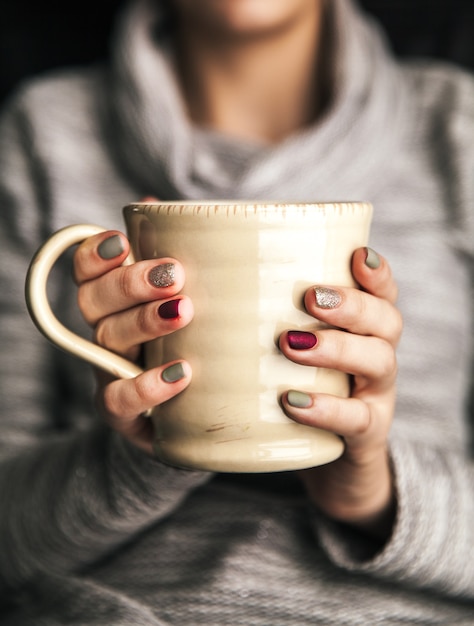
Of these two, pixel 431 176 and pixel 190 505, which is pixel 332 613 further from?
pixel 431 176

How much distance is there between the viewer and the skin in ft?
1.50

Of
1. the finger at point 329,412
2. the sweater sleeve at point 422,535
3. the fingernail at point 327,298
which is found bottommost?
the sweater sleeve at point 422,535

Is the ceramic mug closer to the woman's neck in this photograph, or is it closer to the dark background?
the woman's neck

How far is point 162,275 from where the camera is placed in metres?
0.45

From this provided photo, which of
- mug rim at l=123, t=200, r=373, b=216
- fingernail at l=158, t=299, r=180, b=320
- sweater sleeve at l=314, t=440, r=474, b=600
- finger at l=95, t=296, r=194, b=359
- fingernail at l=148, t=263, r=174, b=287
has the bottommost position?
sweater sleeve at l=314, t=440, r=474, b=600

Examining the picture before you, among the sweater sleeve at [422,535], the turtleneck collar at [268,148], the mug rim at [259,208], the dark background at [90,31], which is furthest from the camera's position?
the dark background at [90,31]

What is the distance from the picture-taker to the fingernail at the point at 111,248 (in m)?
0.48

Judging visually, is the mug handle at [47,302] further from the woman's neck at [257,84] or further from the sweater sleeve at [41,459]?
the woman's neck at [257,84]

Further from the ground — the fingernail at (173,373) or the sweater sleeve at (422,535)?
the fingernail at (173,373)

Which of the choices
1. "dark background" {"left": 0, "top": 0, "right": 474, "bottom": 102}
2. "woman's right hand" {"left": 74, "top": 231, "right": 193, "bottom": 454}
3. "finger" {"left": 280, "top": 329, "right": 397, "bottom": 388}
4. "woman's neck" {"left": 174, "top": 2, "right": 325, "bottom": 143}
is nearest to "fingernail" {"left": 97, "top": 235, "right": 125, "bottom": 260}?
"woman's right hand" {"left": 74, "top": 231, "right": 193, "bottom": 454}

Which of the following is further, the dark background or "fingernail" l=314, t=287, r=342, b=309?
the dark background

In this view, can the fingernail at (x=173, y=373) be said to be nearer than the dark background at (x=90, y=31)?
Yes

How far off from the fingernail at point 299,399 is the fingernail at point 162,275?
10 centimetres

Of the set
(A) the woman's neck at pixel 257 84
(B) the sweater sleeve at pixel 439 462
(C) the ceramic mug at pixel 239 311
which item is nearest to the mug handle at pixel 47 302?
(C) the ceramic mug at pixel 239 311
